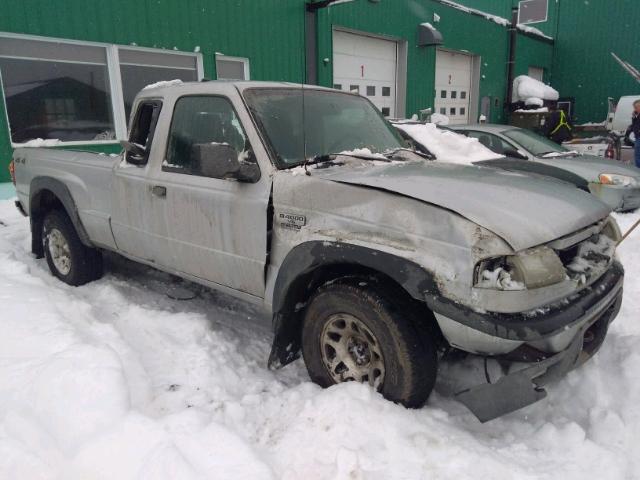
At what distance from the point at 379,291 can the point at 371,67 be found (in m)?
12.7

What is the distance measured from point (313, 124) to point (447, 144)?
314cm

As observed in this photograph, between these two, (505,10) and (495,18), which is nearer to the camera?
(495,18)

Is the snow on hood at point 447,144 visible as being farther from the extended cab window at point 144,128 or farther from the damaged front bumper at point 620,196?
the extended cab window at point 144,128

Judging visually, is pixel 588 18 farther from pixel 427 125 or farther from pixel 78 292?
pixel 78 292

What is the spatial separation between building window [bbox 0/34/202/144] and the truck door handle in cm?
605

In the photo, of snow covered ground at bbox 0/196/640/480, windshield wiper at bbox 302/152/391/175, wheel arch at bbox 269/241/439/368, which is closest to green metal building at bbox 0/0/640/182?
windshield wiper at bbox 302/152/391/175

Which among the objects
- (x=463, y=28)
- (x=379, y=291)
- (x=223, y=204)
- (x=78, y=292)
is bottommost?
(x=78, y=292)

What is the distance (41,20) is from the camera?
8.12 m

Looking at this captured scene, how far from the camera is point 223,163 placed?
9.39ft

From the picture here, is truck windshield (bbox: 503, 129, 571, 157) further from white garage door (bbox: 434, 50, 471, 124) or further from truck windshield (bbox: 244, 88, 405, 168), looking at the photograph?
white garage door (bbox: 434, 50, 471, 124)

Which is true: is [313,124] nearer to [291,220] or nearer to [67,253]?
[291,220]

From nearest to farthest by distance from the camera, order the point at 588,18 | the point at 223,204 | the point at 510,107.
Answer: the point at 223,204, the point at 510,107, the point at 588,18

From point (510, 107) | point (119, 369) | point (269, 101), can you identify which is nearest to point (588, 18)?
point (510, 107)

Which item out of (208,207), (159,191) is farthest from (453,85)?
(208,207)
